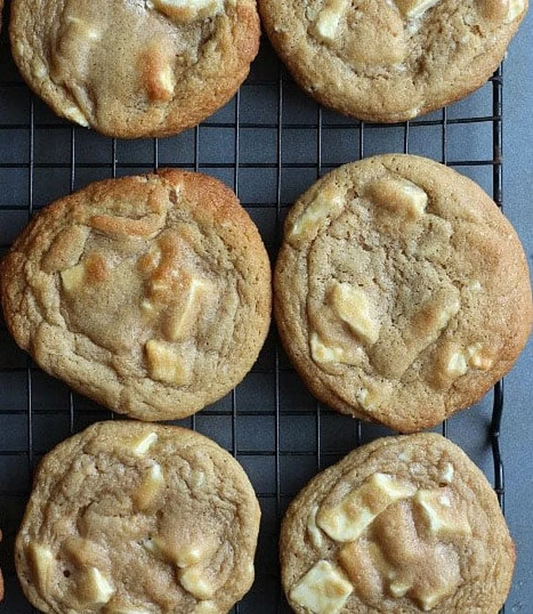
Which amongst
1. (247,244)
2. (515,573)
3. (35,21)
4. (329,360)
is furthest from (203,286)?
(515,573)

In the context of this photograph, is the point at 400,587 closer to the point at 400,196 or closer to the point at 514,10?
the point at 400,196

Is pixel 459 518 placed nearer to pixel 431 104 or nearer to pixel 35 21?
pixel 431 104

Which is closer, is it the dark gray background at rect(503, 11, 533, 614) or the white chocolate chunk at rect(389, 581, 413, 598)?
the white chocolate chunk at rect(389, 581, 413, 598)

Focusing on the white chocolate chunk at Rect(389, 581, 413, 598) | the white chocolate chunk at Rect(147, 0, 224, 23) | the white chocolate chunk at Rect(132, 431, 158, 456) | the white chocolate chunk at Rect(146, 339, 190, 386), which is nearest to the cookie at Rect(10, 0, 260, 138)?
the white chocolate chunk at Rect(147, 0, 224, 23)

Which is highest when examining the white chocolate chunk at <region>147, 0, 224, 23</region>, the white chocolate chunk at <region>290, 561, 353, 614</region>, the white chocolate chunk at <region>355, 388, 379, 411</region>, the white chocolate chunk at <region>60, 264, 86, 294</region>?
the white chocolate chunk at <region>147, 0, 224, 23</region>

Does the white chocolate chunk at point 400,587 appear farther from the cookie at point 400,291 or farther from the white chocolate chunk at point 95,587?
the white chocolate chunk at point 95,587

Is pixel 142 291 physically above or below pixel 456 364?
above

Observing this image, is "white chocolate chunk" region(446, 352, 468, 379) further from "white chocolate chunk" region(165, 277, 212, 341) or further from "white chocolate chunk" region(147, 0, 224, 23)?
"white chocolate chunk" region(147, 0, 224, 23)

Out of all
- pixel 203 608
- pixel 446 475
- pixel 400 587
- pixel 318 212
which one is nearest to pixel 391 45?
pixel 318 212
